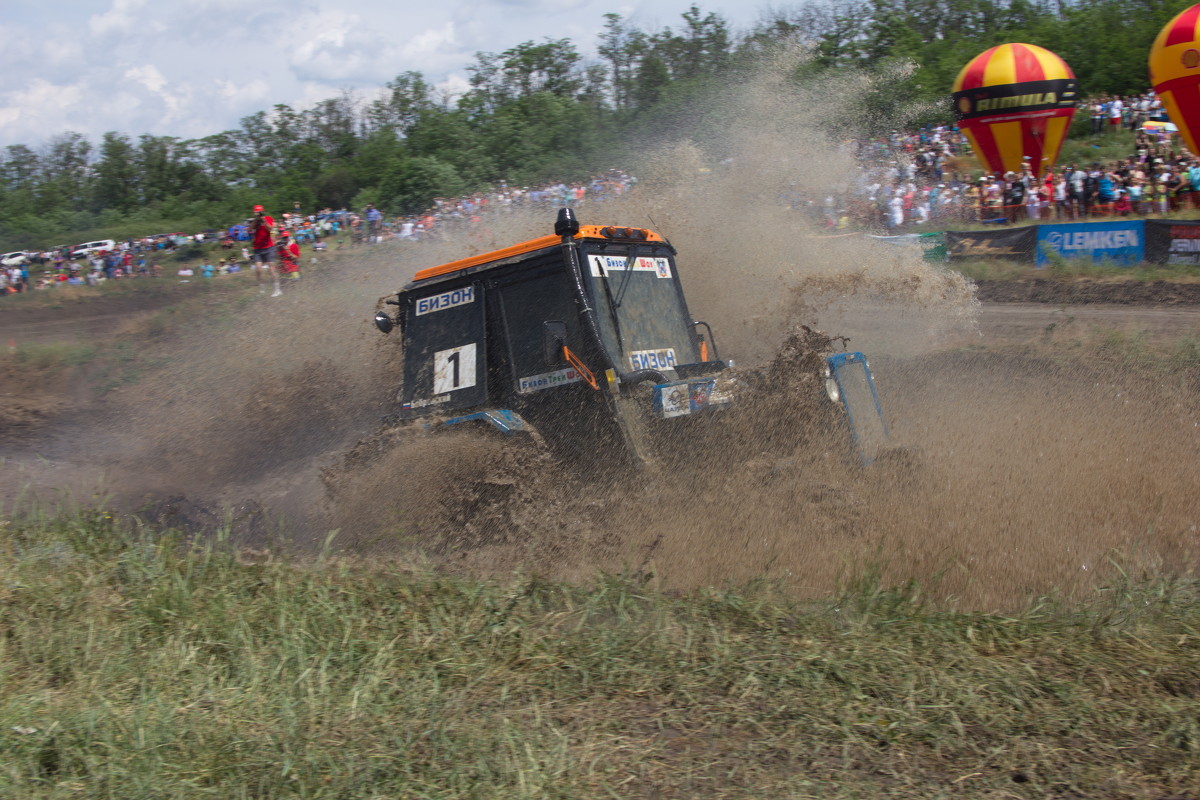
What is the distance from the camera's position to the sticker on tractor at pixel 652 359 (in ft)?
23.5

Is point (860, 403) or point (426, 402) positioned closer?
point (426, 402)

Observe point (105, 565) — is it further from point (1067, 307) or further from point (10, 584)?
point (1067, 307)

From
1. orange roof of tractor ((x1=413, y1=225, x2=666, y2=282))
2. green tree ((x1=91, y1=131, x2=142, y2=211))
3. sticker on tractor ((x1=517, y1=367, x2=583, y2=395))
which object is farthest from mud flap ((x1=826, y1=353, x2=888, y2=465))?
green tree ((x1=91, y1=131, x2=142, y2=211))

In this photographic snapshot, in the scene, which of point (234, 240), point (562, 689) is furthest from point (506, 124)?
point (562, 689)

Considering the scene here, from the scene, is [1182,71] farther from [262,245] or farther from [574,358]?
[574,358]

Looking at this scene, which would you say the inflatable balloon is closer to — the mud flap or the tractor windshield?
the mud flap

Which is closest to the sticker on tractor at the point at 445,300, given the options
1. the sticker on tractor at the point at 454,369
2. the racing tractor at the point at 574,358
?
the racing tractor at the point at 574,358

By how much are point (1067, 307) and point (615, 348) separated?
1336 centimetres

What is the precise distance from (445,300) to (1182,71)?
22.4m

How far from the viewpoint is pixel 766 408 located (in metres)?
7.05

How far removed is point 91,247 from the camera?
32.5 meters

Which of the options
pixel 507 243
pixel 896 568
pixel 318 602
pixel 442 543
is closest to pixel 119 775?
pixel 318 602

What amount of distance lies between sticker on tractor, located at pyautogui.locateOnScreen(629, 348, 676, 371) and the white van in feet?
95.4

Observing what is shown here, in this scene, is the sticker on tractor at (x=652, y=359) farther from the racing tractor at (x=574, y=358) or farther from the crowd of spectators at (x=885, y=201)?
the crowd of spectators at (x=885, y=201)
